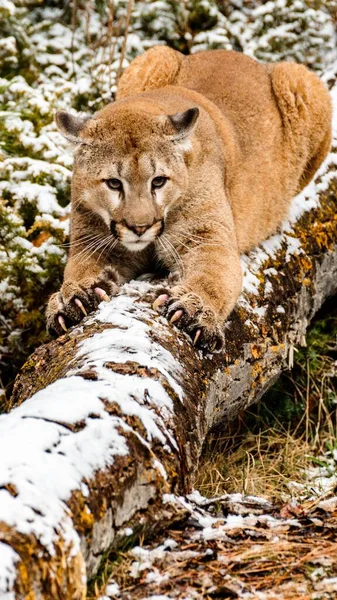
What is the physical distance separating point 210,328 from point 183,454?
114 centimetres

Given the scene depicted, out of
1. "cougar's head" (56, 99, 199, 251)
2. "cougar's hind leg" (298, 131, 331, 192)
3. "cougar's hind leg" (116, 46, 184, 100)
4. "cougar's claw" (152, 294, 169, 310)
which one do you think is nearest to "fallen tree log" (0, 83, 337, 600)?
"cougar's claw" (152, 294, 169, 310)

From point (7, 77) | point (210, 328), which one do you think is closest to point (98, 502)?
point (210, 328)

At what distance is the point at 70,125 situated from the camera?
17.2 feet

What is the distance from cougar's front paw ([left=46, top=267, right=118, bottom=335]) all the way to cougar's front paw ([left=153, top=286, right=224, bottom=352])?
40cm

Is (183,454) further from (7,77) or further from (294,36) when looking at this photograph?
(294,36)

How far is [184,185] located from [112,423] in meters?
2.45

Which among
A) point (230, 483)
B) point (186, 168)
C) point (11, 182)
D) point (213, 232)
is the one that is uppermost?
point (186, 168)

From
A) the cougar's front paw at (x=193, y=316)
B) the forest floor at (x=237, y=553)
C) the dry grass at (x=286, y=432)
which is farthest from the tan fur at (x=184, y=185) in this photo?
the forest floor at (x=237, y=553)

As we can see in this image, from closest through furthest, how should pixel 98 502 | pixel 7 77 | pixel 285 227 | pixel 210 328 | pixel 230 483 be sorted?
pixel 98 502, pixel 210 328, pixel 230 483, pixel 285 227, pixel 7 77

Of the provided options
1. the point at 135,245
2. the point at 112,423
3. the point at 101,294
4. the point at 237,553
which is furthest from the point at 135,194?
the point at 237,553

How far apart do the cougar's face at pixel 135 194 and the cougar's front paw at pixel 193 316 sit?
0.49 meters

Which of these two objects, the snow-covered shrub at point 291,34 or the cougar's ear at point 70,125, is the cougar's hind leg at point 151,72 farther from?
the snow-covered shrub at point 291,34

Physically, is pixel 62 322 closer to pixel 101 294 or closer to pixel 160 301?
pixel 101 294

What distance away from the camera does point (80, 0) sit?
33.0ft
